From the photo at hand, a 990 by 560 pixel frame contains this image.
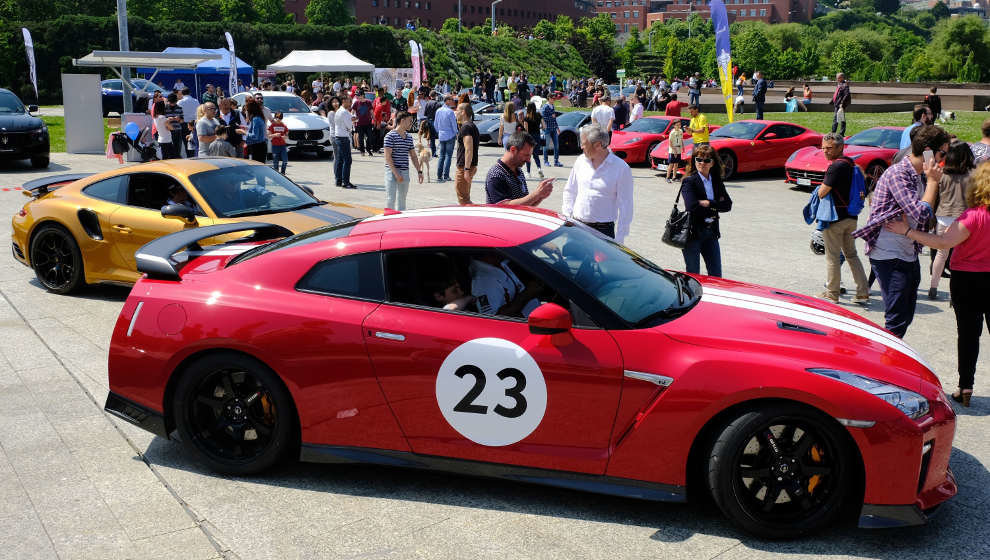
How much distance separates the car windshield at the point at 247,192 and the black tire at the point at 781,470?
227 inches

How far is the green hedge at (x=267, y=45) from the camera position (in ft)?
174

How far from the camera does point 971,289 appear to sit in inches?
238

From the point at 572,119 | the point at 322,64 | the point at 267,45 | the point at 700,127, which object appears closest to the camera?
the point at 700,127

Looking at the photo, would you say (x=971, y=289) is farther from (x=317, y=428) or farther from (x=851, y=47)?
(x=851, y=47)

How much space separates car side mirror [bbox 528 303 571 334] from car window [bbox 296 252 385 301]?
2.96ft

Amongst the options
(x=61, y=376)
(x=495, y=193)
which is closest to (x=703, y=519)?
(x=495, y=193)

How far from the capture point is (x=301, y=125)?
23047 millimetres

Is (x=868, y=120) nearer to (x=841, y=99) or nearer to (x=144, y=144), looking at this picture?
(x=841, y=99)

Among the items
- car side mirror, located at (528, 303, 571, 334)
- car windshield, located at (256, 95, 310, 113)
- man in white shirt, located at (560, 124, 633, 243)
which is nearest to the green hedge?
car windshield, located at (256, 95, 310, 113)

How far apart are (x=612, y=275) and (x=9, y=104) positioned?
20026 mm

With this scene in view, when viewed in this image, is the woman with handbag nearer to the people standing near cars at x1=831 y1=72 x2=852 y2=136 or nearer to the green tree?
the people standing near cars at x1=831 y1=72 x2=852 y2=136

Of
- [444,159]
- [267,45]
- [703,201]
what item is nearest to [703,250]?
[703,201]

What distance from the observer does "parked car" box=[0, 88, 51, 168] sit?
19.3 m

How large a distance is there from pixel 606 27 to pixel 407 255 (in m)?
115
